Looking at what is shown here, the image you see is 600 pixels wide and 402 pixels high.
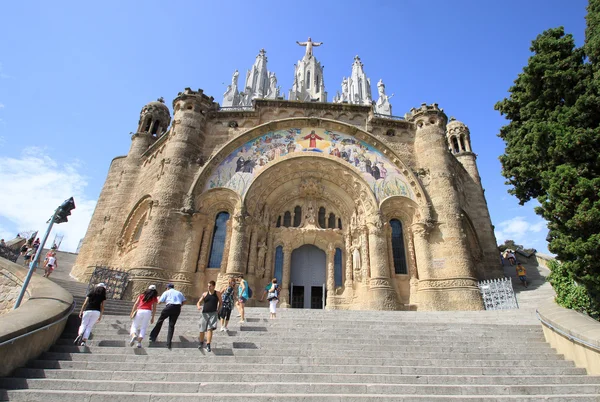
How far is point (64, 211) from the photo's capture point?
7984 millimetres

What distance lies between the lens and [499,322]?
9227 millimetres

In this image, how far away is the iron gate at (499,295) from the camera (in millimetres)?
11714

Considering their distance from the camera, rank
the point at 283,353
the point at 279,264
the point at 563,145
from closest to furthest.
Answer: the point at 283,353
the point at 563,145
the point at 279,264

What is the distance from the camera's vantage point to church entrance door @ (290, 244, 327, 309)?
15.7 meters

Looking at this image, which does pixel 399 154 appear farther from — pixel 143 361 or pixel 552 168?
pixel 143 361

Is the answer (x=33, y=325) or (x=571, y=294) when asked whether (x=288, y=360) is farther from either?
(x=571, y=294)

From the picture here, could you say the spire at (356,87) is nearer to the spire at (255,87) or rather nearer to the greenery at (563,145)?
the spire at (255,87)

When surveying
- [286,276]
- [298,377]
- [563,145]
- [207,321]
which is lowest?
[298,377]

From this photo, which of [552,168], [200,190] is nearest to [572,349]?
[552,168]

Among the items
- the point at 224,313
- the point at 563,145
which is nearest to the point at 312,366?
the point at 224,313

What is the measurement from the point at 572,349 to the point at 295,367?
18.3 ft

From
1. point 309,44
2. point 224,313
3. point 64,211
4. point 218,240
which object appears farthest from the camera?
Answer: point 309,44

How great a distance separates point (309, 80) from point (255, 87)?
34.5ft

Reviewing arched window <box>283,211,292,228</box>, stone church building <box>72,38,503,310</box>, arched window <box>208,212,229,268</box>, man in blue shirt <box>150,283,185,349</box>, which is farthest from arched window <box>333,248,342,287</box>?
man in blue shirt <box>150,283,185,349</box>
